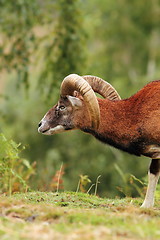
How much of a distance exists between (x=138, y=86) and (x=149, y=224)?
40148mm

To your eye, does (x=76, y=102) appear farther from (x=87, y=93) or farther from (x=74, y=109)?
Answer: (x=87, y=93)

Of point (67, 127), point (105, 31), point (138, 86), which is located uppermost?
point (105, 31)

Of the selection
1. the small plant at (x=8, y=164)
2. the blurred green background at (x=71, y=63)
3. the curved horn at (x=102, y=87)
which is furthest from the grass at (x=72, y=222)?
the blurred green background at (x=71, y=63)

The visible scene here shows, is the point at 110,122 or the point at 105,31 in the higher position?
the point at 105,31

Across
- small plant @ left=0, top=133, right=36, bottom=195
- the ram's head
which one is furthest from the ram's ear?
small plant @ left=0, top=133, right=36, bottom=195

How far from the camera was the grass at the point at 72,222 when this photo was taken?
689cm

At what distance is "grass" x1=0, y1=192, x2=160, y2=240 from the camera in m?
6.89

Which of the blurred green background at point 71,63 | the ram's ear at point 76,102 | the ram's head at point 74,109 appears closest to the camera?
the ram's head at point 74,109

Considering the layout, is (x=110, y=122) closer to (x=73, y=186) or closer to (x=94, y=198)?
(x=94, y=198)

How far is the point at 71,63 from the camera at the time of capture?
68.4ft

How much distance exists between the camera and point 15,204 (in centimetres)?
939

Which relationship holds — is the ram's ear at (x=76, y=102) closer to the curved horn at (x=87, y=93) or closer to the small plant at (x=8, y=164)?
the curved horn at (x=87, y=93)

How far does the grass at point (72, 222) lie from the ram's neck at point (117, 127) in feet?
4.67

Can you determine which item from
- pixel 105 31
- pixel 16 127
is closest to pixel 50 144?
pixel 16 127
